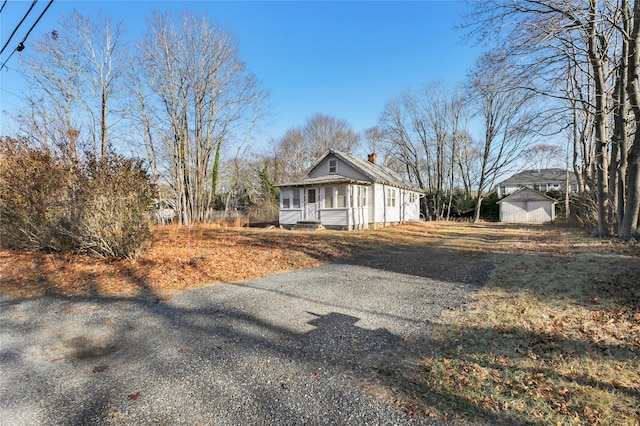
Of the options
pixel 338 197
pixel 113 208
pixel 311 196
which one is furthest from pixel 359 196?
pixel 113 208

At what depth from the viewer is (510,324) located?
418 centimetres

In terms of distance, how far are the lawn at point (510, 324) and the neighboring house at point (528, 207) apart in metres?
24.6

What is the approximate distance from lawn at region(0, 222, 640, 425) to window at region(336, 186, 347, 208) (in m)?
10.1

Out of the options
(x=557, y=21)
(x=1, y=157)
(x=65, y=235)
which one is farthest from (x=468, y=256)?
(x=1, y=157)

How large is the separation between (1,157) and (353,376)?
12.0m

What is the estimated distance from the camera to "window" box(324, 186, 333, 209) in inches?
771

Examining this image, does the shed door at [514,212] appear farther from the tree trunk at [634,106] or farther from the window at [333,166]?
the tree trunk at [634,106]

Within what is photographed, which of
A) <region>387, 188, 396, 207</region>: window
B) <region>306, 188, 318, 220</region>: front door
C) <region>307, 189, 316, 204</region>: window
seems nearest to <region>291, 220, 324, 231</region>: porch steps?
<region>306, 188, 318, 220</region>: front door

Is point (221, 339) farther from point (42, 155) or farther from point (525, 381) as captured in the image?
point (42, 155)

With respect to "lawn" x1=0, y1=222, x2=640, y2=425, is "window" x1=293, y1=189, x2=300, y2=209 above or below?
above

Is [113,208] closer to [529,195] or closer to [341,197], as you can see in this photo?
[341,197]

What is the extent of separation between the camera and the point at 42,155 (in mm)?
8844

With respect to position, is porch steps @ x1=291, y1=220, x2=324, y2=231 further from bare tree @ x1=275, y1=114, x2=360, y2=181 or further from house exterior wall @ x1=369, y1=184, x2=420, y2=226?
bare tree @ x1=275, y1=114, x2=360, y2=181

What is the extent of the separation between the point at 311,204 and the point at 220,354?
1696cm
